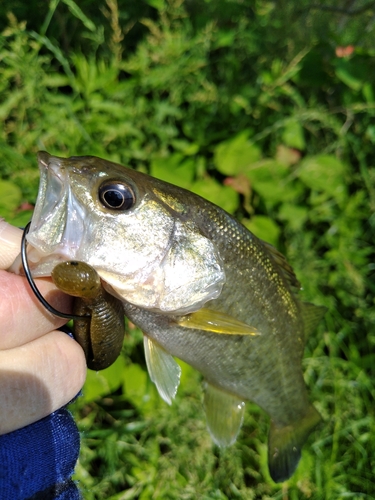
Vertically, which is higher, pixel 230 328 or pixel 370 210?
pixel 370 210

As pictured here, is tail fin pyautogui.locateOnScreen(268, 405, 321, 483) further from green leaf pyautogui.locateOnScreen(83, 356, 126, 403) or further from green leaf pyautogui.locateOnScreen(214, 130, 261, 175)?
green leaf pyautogui.locateOnScreen(214, 130, 261, 175)

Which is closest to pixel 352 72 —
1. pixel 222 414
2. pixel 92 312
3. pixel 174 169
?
pixel 174 169

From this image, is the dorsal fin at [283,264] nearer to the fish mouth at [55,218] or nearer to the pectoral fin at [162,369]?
the pectoral fin at [162,369]

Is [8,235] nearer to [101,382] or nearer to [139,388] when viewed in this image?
[101,382]

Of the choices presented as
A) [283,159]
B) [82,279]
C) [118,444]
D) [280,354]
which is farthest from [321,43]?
[118,444]

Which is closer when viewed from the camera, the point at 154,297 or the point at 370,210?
the point at 154,297

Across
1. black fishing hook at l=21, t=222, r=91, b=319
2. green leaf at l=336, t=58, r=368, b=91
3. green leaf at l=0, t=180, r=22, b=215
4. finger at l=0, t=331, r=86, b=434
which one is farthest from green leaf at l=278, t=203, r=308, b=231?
black fishing hook at l=21, t=222, r=91, b=319

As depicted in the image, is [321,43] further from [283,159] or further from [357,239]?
[357,239]
